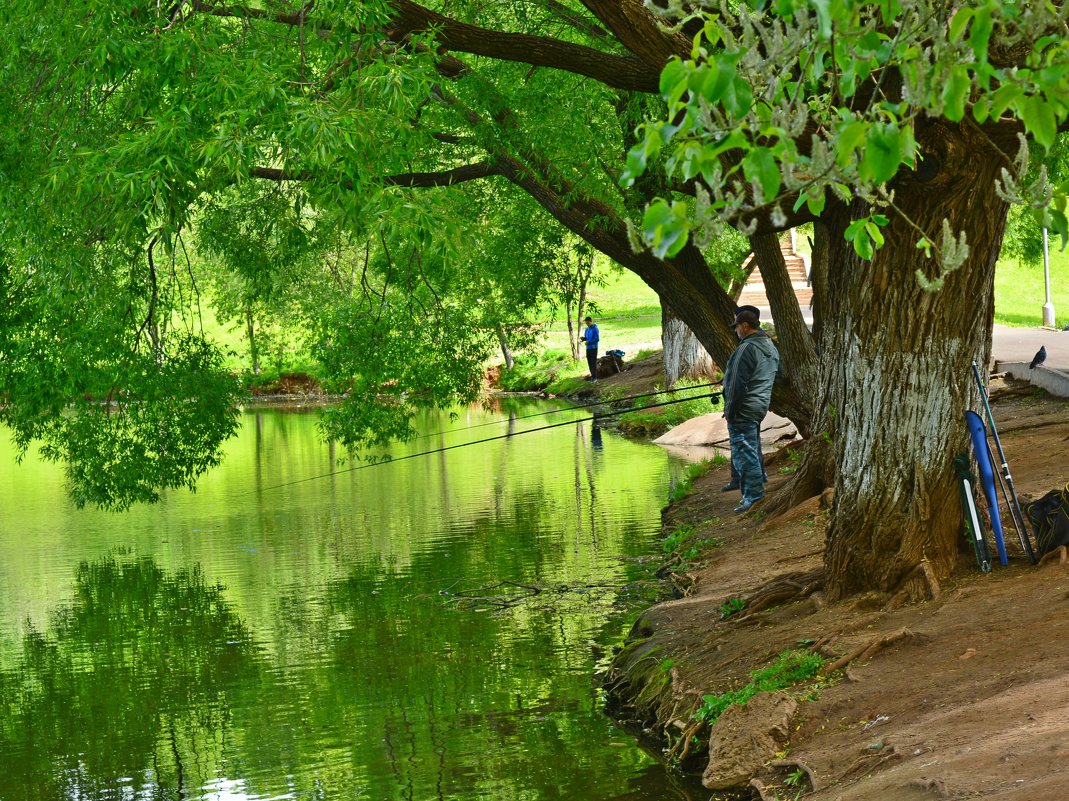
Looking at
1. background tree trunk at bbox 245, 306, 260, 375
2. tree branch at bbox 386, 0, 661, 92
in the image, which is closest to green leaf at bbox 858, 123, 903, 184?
tree branch at bbox 386, 0, 661, 92

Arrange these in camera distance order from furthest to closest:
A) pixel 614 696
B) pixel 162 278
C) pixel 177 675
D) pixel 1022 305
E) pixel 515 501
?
pixel 1022 305
pixel 515 501
pixel 162 278
pixel 177 675
pixel 614 696

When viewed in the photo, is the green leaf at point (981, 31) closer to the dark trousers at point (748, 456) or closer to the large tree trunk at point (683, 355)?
the dark trousers at point (748, 456)

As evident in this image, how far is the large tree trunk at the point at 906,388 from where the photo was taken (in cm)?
751

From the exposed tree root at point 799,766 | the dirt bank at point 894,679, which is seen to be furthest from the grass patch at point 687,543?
the exposed tree root at point 799,766

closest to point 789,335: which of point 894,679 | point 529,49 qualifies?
point 529,49

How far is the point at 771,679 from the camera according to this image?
723 centimetres

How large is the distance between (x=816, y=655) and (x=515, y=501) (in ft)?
37.8

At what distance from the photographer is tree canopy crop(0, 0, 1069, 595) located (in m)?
3.40

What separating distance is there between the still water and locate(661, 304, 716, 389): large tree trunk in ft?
23.6

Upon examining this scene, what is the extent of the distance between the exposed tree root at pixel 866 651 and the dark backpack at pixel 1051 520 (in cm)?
112

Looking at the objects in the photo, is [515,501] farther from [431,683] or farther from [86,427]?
[431,683]

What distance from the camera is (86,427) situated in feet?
38.2

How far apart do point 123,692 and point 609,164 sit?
6.48 m

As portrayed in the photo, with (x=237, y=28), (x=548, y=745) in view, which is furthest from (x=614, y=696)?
(x=237, y=28)
